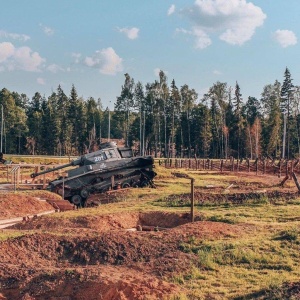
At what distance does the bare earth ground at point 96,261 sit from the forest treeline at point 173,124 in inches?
2300

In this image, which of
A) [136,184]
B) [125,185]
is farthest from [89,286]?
[136,184]

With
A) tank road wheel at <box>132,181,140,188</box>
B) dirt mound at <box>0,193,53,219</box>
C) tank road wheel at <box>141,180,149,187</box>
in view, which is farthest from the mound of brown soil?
tank road wheel at <box>141,180,149,187</box>

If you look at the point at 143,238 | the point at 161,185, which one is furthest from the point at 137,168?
the point at 143,238

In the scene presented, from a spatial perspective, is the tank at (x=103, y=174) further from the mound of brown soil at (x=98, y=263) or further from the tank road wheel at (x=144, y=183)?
the mound of brown soil at (x=98, y=263)

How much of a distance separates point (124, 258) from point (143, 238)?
4.23 ft

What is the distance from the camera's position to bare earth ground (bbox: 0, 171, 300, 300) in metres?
8.88

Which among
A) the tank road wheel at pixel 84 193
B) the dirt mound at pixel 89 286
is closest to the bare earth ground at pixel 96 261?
the dirt mound at pixel 89 286

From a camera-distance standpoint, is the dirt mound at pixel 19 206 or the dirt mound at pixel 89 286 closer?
the dirt mound at pixel 89 286

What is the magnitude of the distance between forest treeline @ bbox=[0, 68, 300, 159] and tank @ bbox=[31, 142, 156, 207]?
41646 millimetres

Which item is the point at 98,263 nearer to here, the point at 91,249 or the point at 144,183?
the point at 91,249

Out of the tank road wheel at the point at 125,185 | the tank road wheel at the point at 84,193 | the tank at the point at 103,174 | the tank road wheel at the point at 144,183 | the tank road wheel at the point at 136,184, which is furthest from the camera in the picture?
the tank road wheel at the point at 144,183

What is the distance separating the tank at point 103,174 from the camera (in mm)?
27125

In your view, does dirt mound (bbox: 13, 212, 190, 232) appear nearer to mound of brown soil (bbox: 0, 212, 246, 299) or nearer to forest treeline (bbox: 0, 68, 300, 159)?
mound of brown soil (bbox: 0, 212, 246, 299)

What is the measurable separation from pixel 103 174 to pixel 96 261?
17.4m
